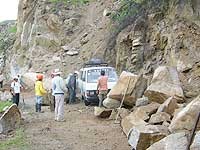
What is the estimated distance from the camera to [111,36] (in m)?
27.7

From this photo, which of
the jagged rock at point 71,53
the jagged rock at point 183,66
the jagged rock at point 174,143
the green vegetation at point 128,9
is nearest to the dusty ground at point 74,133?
the jagged rock at point 174,143

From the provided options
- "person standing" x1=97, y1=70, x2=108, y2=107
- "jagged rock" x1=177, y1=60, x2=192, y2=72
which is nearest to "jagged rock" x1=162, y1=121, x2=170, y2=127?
"jagged rock" x1=177, y1=60, x2=192, y2=72

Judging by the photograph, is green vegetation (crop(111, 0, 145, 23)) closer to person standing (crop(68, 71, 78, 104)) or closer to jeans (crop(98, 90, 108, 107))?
person standing (crop(68, 71, 78, 104))

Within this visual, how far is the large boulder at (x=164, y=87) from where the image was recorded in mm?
13594

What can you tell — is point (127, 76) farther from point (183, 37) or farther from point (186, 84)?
point (183, 37)

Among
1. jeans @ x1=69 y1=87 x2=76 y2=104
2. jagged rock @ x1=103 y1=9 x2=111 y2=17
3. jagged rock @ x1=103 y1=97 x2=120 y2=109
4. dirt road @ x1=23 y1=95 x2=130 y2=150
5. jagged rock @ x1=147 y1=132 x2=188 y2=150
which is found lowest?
jeans @ x1=69 y1=87 x2=76 y2=104

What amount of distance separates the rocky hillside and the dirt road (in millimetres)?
2990

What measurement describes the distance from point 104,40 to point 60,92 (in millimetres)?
14901

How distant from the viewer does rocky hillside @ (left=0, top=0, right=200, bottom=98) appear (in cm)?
1811

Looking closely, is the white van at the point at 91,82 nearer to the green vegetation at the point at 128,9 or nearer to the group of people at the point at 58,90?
the group of people at the point at 58,90

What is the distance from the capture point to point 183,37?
18.3 m

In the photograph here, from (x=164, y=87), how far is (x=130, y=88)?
6.83 ft

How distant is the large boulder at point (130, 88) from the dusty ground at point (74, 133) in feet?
3.70

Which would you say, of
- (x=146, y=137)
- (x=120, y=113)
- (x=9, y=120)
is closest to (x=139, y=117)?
(x=120, y=113)
